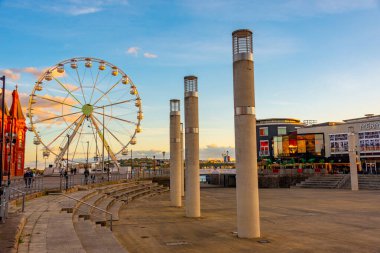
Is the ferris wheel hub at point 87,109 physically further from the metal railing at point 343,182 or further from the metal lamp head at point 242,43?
the metal lamp head at point 242,43

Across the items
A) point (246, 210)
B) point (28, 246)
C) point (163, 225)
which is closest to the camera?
point (28, 246)

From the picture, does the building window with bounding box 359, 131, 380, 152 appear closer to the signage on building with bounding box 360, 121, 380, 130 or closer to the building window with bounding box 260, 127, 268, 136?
the signage on building with bounding box 360, 121, 380, 130

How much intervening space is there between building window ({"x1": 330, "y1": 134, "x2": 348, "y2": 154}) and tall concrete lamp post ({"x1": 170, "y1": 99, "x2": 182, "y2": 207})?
184 feet

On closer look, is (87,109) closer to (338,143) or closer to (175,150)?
(175,150)

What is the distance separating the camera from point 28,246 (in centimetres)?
865

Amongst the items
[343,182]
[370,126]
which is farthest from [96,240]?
[370,126]

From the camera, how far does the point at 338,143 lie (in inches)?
2857

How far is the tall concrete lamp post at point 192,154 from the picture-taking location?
62.8 ft

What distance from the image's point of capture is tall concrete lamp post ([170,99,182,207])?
80.8 feet

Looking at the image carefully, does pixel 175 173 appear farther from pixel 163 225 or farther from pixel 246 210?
pixel 246 210

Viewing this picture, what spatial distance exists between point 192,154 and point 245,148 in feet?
20.5

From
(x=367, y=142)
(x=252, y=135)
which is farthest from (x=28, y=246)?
(x=367, y=142)

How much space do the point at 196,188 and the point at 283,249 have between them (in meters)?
8.35

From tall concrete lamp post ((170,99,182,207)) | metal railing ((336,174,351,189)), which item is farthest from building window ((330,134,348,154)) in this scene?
tall concrete lamp post ((170,99,182,207))
